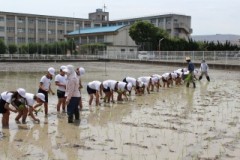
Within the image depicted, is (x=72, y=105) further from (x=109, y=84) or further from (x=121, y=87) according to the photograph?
(x=121, y=87)

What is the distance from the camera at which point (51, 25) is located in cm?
8888

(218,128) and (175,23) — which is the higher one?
(175,23)

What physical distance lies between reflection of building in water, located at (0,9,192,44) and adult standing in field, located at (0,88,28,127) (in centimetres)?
6995

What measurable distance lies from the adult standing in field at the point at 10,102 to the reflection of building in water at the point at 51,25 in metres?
69.9

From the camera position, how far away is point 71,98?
9.53 m

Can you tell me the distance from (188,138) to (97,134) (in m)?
2.01

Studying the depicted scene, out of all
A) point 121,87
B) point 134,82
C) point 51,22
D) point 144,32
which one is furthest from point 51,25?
point 121,87

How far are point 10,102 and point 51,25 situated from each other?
270 feet

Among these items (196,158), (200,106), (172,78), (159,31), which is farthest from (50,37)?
(196,158)

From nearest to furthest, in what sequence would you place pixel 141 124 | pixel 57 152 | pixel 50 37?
pixel 57 152 < pixel 141 124 < pixel 50 37

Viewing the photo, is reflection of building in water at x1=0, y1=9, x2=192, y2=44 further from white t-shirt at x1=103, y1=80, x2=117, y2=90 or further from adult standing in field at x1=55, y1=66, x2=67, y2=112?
adult standing in field at x1=55, y1=66, x2=67, y2=112

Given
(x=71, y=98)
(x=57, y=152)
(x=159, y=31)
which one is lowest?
(x=57, y=152)

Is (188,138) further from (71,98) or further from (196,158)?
(71,98)

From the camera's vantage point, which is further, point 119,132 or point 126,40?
point 126,40
